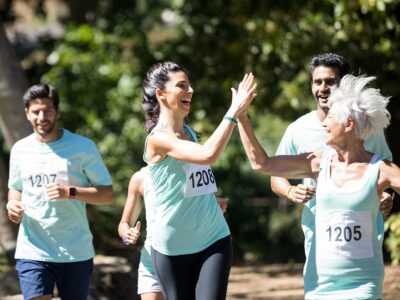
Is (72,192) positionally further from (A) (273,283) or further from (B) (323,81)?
(A) (273,283)

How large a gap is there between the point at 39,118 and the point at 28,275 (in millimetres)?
958

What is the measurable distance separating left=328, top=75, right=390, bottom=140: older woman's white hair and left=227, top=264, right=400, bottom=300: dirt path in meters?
5.28

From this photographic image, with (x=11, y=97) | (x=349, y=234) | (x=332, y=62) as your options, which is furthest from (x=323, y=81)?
(x=11, y=97)

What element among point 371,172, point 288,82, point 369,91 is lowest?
point 371,172

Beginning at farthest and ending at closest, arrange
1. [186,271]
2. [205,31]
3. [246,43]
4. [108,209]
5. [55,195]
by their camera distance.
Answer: [108,209] < [205,31] < [246,43] < [55,195] < [186,271]

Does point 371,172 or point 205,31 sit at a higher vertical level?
point 205,31

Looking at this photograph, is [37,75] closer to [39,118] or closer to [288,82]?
[288,82]

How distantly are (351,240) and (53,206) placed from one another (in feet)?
7.63

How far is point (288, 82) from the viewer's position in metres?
13.5

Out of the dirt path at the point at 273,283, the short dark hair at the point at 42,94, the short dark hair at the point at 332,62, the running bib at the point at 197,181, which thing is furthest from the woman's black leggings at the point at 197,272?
the dirt path at the point at 273,283

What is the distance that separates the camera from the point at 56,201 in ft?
21.7

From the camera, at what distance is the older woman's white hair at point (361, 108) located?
4.95 metres

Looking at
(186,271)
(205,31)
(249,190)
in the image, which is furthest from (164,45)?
(186,271)

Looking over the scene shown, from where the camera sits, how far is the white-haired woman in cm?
490
